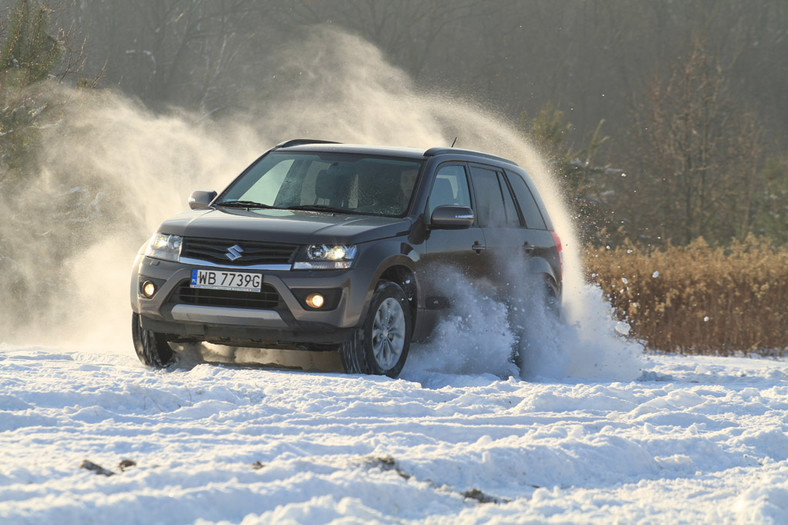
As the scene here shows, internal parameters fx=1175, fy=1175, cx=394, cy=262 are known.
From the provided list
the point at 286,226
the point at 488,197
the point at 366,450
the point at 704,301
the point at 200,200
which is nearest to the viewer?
the point at 366,450

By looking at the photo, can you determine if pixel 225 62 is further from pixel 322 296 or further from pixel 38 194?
pixel 322 296

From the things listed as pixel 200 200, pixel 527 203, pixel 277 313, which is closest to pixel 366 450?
pixel 277 313

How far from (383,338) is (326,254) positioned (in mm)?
775

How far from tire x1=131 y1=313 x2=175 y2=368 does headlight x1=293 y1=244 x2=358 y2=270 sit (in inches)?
50.5

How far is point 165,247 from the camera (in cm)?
800

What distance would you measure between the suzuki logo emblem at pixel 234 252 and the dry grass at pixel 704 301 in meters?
8.20

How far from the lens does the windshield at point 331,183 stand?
28.3 feet

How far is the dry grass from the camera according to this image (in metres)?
15.4

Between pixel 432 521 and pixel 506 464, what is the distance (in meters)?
1.00

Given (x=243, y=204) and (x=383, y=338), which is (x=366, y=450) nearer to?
(x=383, y=338)

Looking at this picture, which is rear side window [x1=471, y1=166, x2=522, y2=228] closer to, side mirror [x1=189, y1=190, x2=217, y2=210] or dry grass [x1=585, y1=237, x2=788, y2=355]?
side mirror [x1=189, y1=190, x2=217, y2=210]

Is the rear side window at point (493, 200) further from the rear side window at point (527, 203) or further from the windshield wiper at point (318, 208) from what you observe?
the windshield wiper at point (318, 208)

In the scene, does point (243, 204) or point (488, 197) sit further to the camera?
point (488, 197)

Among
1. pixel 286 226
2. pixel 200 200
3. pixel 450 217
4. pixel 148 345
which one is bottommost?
pixel 148 345
